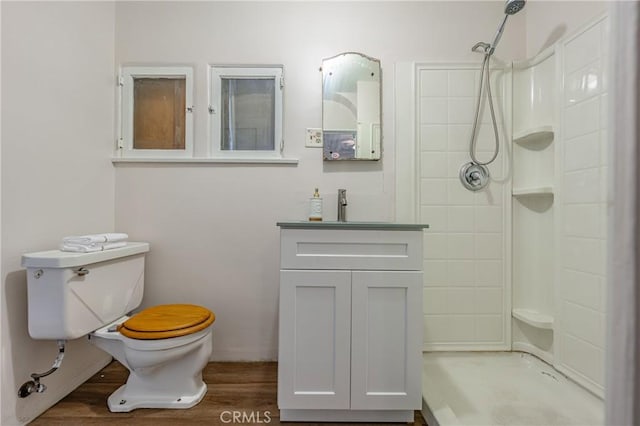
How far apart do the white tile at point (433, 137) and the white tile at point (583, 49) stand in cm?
63

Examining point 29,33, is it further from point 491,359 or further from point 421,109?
point 491,359

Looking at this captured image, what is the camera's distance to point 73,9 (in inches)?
58.1

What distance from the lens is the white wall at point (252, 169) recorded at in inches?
69.7

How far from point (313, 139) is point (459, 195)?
0.93 meters

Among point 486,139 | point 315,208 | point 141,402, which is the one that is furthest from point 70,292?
point 486,139

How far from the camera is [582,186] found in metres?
1.42

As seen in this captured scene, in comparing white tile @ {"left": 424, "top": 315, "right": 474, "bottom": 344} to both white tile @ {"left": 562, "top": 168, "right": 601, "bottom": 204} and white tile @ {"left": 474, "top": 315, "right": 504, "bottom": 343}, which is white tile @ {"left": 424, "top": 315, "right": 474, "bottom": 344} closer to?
white tile @ {"left": 474, "top": 315, "right": 504, "bottom": 343}

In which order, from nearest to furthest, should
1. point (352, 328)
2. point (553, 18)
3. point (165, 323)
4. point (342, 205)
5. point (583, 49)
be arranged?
point (352, 328)
point (165, 323)
point (583, 49)
point (553, 18)
point (342, 205)

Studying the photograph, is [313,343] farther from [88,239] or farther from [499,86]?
[499,86]

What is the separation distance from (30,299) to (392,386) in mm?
1490

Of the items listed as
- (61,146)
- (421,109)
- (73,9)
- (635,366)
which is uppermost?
(73,9)

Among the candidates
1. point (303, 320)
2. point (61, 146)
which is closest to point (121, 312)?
point (61, 146)

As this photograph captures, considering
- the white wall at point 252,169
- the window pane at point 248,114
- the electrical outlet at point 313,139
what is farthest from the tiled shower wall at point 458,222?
the window pane at point 248,114

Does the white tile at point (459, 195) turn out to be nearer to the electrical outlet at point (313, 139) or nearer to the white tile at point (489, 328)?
the white tile at point (489, 328)
